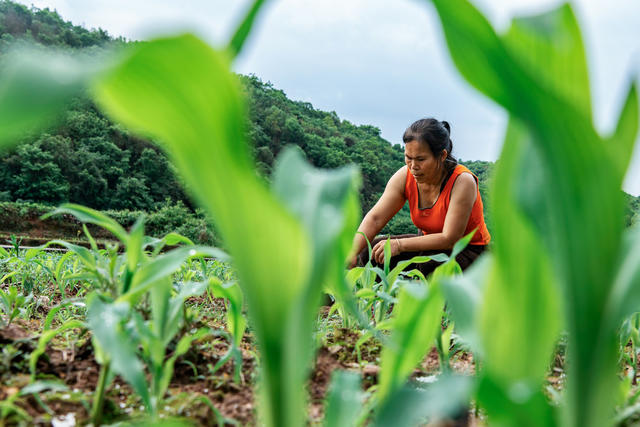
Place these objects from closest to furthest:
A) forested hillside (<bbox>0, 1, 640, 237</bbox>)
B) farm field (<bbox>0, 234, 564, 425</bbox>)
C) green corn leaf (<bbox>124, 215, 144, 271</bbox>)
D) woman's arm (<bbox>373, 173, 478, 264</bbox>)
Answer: farm field (<bbox>0, 234, 564, 425</bbox>) < green corn leaf (<bbox>124, 215, 144, 271</bbox>) < woman's arm (<bbox>373, 173, 478, 264</bbox>) < forested hillside (<bbox>0, 1, 640, 237</bbox>)

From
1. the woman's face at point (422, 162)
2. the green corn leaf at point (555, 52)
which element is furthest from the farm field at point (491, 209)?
the woman's face at point (422, 162)

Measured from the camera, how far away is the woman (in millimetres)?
2332

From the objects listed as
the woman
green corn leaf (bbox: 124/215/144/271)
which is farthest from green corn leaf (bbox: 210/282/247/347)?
the woman

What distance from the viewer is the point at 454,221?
7.54ft

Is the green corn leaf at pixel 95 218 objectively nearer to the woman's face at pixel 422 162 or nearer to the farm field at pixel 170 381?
the farm field at pixel 170 381

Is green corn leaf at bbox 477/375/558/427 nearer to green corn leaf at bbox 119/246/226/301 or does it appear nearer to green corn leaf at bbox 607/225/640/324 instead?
green corn leaf at bbox 607/225/640/324

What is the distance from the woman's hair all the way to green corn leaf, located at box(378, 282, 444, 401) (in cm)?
208

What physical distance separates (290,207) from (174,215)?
56.9 ft

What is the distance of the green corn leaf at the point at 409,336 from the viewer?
436 mm

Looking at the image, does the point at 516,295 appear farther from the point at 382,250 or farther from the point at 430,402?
the point at 382,250

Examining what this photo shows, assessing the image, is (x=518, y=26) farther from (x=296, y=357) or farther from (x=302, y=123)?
(x=302, y=123)

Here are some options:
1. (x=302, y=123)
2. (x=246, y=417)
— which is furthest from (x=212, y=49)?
(x=302, y=123)

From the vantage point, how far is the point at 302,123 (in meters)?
29.8

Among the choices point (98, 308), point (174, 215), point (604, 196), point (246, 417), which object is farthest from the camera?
point (174, 215)
